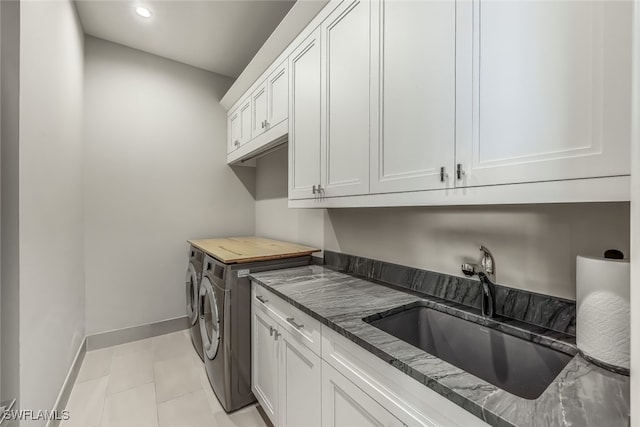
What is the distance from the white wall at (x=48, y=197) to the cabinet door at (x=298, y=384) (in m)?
1.06

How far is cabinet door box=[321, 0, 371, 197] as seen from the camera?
4.14ft

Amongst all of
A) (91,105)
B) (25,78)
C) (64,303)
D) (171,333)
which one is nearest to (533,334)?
(25,78)

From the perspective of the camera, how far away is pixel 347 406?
968 mm

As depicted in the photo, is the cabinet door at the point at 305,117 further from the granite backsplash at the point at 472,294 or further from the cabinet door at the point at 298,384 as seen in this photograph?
the cabinet door at the point at 298,384

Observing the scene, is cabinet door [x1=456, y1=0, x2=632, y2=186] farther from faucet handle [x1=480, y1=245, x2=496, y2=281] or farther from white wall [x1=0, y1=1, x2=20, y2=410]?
white wall [x1=0, y1=1, x2=20, y2=410]

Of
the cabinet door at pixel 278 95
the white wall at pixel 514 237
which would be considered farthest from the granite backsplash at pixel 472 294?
the cabinet door at pixel 278 95

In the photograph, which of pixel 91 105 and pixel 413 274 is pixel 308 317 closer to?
pixel 413 274

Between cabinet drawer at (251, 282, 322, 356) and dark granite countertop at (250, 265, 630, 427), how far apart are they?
6 cm

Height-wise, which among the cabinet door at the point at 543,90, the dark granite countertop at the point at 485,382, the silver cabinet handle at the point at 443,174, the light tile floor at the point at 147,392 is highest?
the cabinet door at the point at 543,90

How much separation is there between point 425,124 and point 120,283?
2.94m

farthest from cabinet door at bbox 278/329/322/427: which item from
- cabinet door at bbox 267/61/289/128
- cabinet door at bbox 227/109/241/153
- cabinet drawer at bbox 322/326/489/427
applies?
cabinet door at bbox 227/109/241/153

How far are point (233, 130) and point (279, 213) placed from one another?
3.37ft

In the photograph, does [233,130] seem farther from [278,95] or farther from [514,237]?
[514,237]

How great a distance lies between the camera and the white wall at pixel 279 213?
7.33 feet
